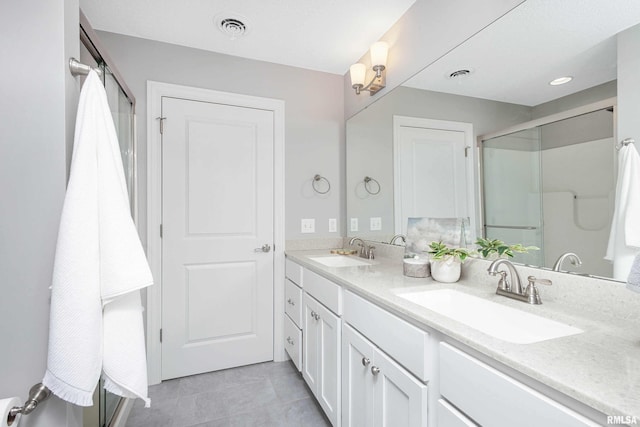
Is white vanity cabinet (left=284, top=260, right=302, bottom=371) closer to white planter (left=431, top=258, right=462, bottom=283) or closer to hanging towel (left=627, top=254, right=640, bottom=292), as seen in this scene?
white planter (left=431, top=258, right=462, bottom=283)

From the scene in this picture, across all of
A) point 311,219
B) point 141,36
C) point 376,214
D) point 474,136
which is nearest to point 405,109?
point 474,136

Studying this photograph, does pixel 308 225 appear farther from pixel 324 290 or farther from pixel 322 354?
pixel 322 354

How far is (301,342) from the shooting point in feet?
6.38

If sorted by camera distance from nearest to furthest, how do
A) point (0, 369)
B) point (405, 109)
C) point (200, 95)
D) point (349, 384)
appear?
point (0, 369) < point (349, 384) < point (405, 109) < point (200, 95)

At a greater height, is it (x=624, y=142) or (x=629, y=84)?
(x=629, y=84)

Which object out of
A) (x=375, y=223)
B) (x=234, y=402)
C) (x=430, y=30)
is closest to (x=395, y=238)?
(x=375, y=223)

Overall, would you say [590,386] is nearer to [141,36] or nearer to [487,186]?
[487,186]

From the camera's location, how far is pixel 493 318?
1.03 meters

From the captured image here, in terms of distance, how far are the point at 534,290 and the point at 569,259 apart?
167 mm

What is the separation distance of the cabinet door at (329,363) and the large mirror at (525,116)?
817 mm

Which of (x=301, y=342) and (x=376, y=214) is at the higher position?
(x=376, y=214)

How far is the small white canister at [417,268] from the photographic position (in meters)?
1.44

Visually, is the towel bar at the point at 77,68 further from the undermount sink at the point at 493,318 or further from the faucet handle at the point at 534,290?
the faucet handle at the point at 534,290

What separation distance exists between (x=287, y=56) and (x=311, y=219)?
1.28 meters
